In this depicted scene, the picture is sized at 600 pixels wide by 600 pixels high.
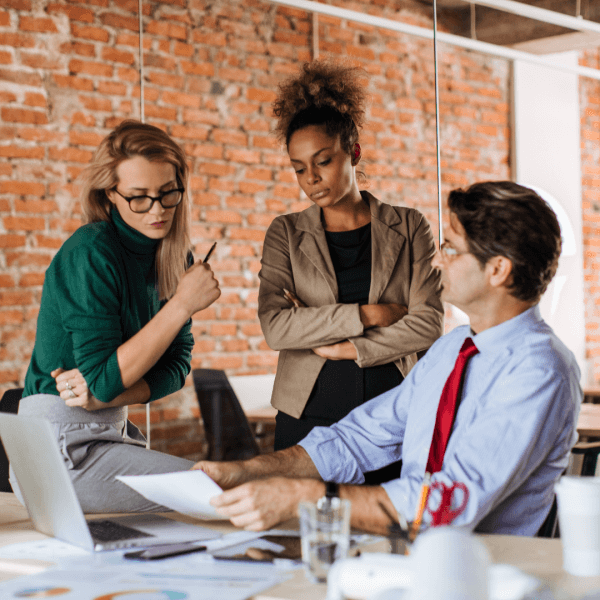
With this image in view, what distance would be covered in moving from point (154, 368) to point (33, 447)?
72 centimetres

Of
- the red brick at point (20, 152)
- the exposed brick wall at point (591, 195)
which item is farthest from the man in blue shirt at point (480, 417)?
the exposed brick wall at point (591, 195)

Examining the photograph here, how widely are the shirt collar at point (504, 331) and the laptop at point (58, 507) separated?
2.20 feet

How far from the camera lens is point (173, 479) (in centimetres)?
133

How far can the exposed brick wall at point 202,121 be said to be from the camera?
3379mm

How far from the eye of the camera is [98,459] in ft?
5.48

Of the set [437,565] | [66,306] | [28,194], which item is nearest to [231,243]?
[28,194]

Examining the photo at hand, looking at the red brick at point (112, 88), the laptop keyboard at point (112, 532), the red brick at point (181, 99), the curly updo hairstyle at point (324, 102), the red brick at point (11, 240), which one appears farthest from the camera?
the red brick at point (181, 99)

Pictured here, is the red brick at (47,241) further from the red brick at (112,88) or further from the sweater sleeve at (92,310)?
the sweater sleeve at (92,310)

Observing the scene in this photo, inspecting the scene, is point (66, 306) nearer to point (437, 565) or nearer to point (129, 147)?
point (129, 147)

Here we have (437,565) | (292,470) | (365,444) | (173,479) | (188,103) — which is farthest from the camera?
(188,103)

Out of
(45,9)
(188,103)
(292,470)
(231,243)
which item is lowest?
(292,470)

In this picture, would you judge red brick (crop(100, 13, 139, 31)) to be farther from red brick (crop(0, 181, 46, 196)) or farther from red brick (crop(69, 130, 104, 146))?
red brick (crop(0, 181, 46, 196))

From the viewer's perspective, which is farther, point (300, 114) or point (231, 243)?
point (231, 243)

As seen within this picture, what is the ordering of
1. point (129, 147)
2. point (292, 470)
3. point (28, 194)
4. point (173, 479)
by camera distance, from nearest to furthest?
1. point (173, 479)
2. point (292, 470)
3. point (129, 147)
4. point (28, 194)
